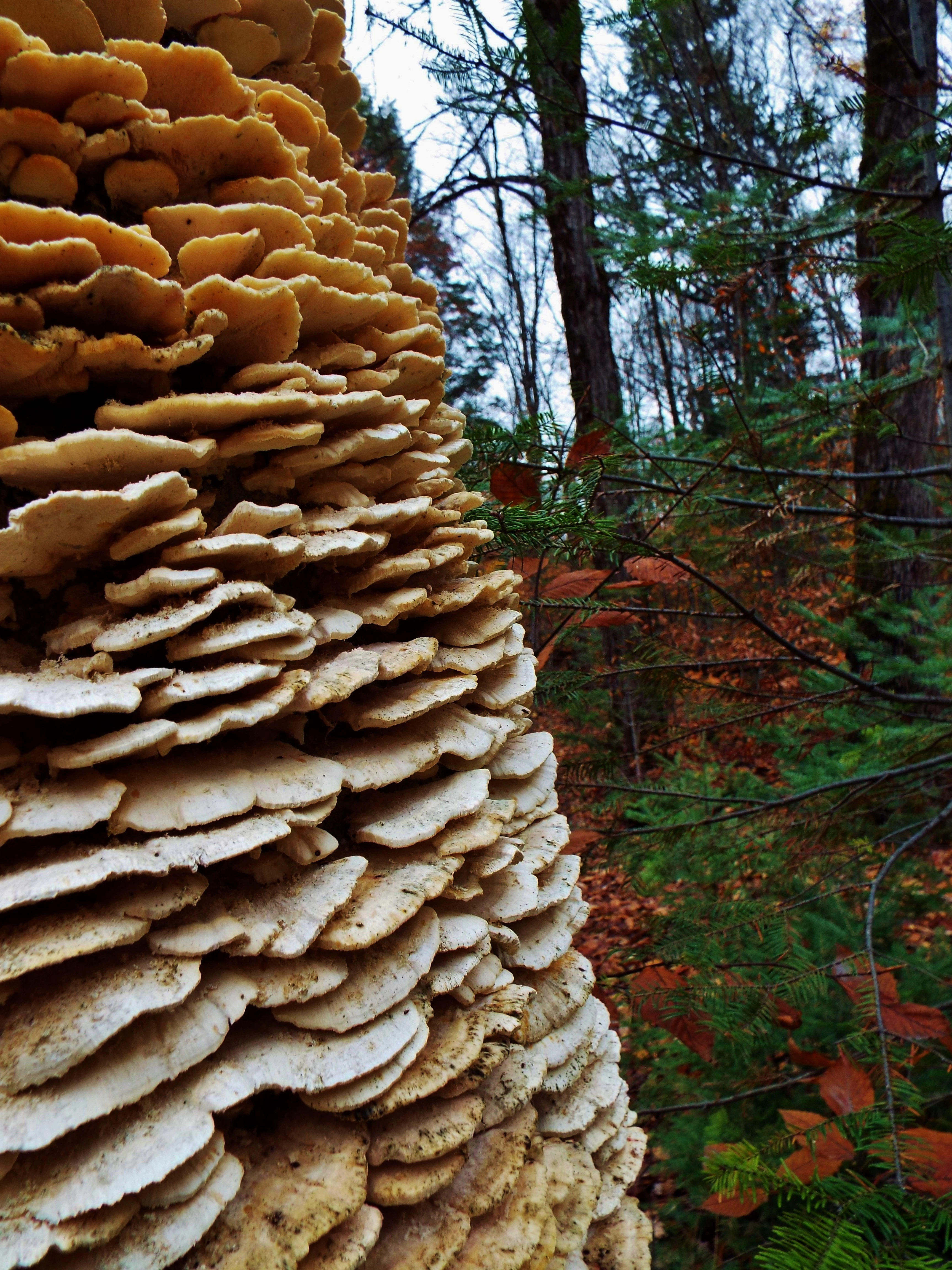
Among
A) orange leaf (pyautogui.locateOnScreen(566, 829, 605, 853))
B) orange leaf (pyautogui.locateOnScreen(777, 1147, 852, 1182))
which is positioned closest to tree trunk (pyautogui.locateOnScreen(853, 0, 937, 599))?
orange leaf (pyautogui.locateOnScreen(566, 829, 605, 853))

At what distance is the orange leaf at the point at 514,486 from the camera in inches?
80.0

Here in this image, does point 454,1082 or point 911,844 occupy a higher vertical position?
point 454,1082

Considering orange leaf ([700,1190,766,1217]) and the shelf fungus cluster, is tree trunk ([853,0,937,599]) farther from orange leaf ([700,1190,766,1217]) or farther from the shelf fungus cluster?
orange leaf ([700,1190,766,1217])

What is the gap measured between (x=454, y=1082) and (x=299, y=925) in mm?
326

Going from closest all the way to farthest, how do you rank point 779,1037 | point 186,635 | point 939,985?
point 186,635 → point 939,985 → point 779,1037

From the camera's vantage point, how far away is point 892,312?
595 cm

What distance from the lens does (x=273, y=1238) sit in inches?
33.1

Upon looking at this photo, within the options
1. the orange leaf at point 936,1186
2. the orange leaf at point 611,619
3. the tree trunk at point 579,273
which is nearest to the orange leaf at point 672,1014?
the orange leaf at point 936,1186

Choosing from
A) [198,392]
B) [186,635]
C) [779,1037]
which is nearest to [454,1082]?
[186,635]

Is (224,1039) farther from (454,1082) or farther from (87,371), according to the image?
(87,371)

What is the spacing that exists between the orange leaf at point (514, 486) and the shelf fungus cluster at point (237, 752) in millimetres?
710

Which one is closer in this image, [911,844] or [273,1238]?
[273,1238]

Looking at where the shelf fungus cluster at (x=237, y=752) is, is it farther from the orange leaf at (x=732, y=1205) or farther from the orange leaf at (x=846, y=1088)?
the orange leaf at (x=846, y=1088)

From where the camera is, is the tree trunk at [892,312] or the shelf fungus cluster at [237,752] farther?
the tree trunk at [892,312]
